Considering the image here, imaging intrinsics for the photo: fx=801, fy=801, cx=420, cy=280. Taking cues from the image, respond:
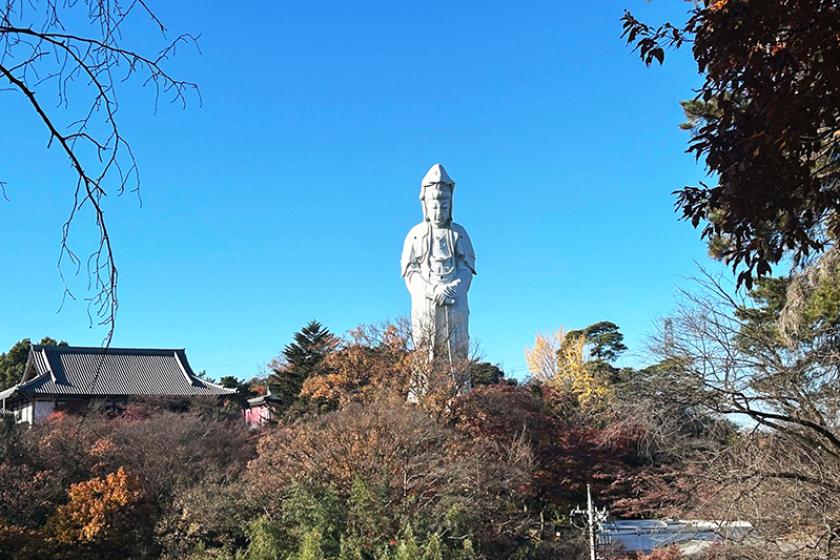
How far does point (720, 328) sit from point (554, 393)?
557 inches

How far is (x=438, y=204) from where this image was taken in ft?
68.8

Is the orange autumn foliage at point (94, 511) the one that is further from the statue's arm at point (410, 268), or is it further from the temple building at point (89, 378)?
the temple building at point (89, 378)

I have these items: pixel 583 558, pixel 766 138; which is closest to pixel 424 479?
pixel 583 558

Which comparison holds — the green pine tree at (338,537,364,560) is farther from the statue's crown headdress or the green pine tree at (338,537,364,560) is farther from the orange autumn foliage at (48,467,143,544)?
the statue's crown headdress

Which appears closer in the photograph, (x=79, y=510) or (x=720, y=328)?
(x=720, y=328)

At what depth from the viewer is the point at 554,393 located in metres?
21.0

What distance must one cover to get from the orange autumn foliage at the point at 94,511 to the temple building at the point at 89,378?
13.4 metres

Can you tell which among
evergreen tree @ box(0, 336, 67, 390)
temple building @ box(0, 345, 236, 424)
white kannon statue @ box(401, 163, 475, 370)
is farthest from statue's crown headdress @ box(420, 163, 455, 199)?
evergreen tree @ box(0, 336, 67, 390)

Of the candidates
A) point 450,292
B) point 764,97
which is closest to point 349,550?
point 764,97

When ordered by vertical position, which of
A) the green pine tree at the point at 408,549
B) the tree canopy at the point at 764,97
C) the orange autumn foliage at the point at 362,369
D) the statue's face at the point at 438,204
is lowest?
the green pine tree at the point at 408,549

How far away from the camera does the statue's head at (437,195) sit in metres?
21.0

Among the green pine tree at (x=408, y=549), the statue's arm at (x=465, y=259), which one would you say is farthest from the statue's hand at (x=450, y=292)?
the green pine tree at (x=408, y=549)

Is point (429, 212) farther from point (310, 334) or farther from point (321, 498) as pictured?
point (321, 498)

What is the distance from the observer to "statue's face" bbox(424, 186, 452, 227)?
20953 millimetres
